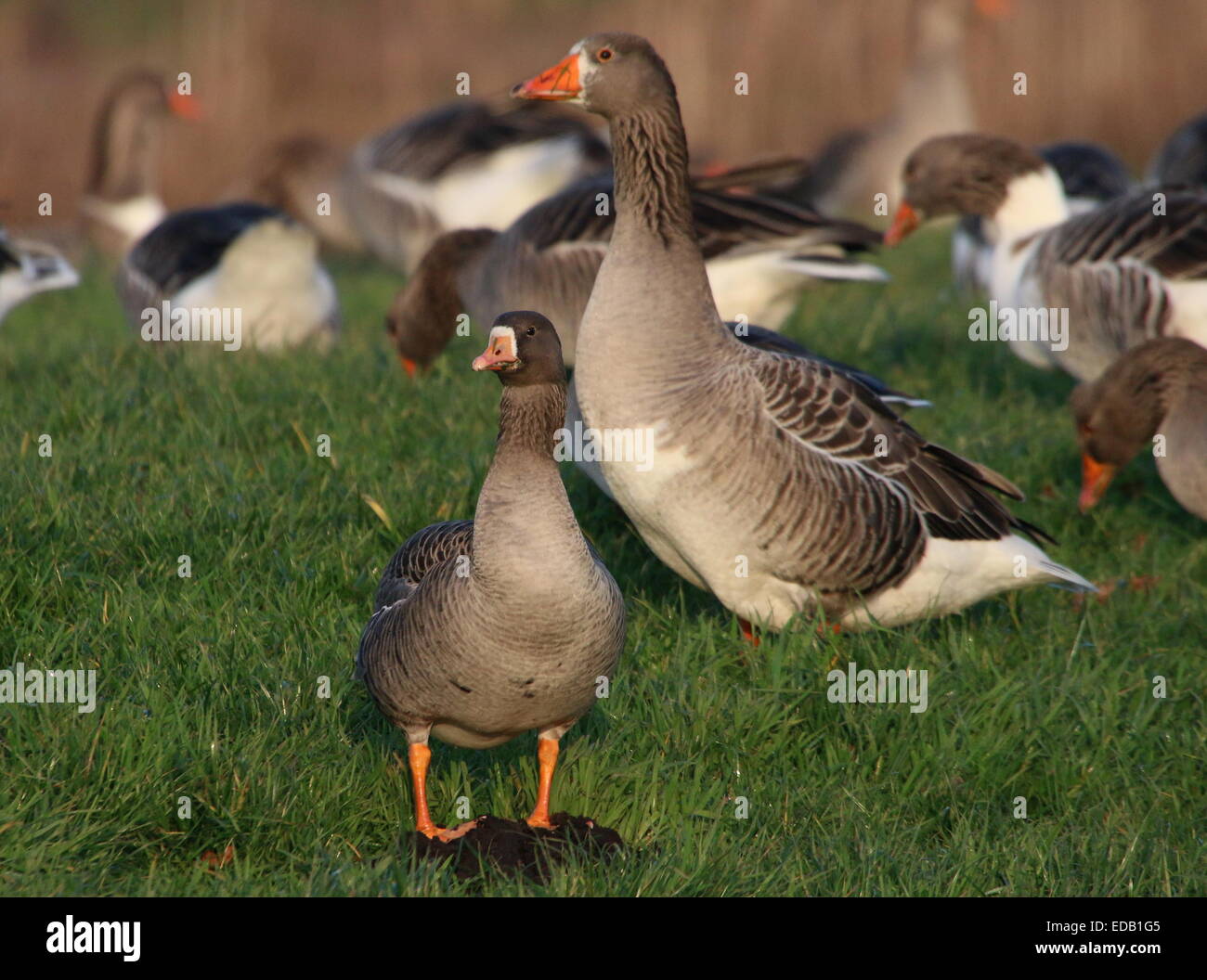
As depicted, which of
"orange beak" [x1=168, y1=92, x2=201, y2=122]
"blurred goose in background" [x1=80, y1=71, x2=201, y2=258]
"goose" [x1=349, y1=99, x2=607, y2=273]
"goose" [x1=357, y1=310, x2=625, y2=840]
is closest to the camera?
"goose" [x1=357, y1=310, x2=625, y2=840]

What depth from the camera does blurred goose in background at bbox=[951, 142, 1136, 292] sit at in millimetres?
11312

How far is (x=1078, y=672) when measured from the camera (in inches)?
232

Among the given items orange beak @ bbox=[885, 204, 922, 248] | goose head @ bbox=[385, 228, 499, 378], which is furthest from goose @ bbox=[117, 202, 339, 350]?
orange beak @ bbox=[885, 204, 922, 248]

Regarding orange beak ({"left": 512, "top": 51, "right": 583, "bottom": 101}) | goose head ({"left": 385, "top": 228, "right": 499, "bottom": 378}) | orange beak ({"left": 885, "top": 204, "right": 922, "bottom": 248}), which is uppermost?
orange beak ({"left": 512, "top": 51, "right": 583, "bottom": 101})

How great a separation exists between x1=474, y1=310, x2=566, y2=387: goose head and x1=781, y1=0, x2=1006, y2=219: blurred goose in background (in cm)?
1486

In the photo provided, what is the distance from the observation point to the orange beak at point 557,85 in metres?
5.91

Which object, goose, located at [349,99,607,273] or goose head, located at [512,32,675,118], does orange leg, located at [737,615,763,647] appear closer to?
goose head, located at [512,32,675,118]

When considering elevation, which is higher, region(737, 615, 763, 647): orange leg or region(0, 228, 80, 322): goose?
region(0, 228, 80, 322): goose

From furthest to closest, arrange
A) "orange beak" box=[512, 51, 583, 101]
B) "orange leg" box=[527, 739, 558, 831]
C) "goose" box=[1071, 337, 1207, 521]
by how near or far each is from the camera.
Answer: "goose" box=[1071, 337, 1207, 521] < "orange beak" box=[512, 51, 583, 101] < "orange leg" box=[527, 739, 558, 831]

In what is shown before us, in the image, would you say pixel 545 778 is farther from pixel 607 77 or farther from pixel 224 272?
pixel 224 272

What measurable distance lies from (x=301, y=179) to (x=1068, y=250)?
10.6 metres

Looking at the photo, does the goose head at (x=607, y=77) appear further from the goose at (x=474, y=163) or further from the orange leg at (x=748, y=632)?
the goose at (x=474, y=163)

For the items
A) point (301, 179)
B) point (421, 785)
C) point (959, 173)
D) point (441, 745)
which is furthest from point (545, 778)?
point (301, 179)

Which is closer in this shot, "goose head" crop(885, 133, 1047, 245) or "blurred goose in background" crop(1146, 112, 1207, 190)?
"goose head" crop(885, 133, 1047, 245)
